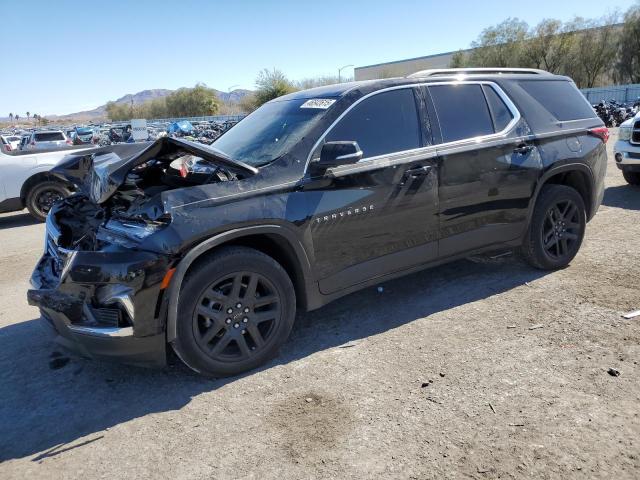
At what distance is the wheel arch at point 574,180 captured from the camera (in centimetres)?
482

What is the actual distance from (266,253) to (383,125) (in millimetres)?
1398

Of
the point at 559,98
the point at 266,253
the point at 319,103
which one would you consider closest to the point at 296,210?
the point at 266,253

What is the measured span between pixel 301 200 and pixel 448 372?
154 centimetres

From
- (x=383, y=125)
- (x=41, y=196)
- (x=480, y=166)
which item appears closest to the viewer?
(x=383, y=125)

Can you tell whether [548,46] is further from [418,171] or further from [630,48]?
[418,171]

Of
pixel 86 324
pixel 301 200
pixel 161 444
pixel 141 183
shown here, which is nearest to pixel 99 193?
pixel 141 183

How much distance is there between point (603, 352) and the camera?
3.49 meters

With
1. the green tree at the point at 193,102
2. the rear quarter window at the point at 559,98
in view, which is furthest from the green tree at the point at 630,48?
the green tree at the point at 193,102

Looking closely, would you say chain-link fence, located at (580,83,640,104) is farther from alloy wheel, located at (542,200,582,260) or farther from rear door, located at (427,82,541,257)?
rear door, located at (427,82,541,257)

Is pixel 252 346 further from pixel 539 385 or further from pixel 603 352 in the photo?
pixel 603 352

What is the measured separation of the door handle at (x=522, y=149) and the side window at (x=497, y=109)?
0.23m

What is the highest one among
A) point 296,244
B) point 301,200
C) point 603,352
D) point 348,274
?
point 301,200

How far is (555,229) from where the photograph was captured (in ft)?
16.6

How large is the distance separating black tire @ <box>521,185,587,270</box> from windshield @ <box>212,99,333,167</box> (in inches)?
98.2
